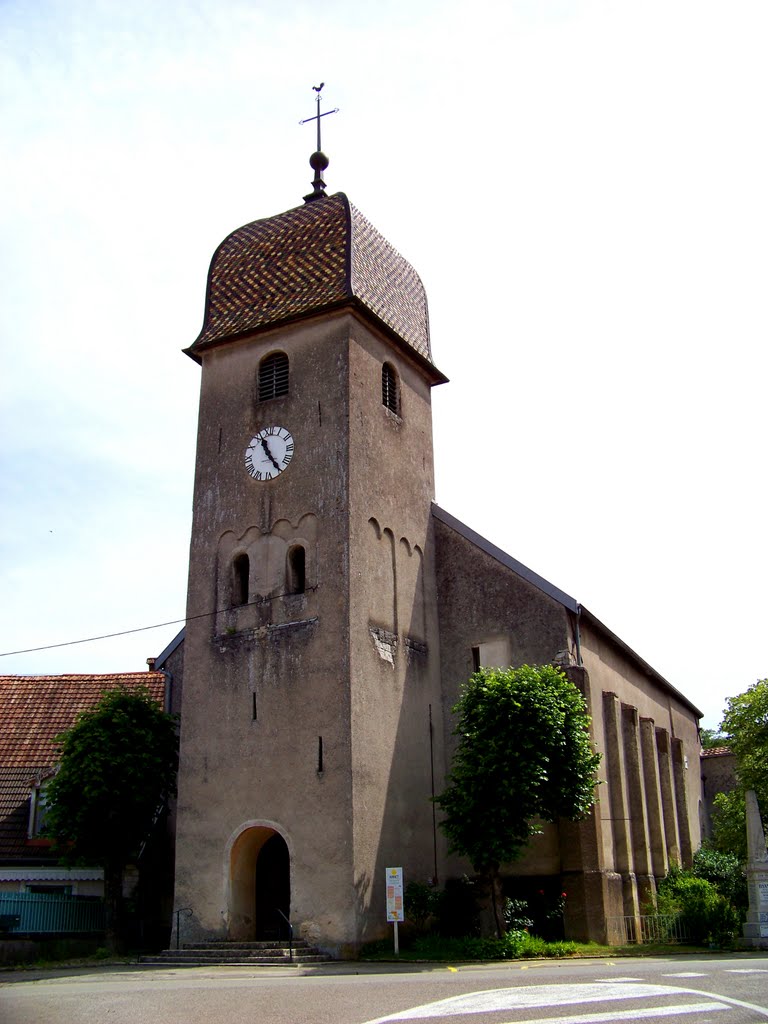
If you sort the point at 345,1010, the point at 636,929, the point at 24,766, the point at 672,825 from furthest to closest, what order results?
the point at 672,825 → the point at 24,766 → the point at 636,929 → the point at 345,1010

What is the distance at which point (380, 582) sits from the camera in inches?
931

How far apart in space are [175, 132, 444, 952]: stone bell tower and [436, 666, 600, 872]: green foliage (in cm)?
219

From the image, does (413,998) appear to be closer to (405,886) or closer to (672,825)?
(405,886)

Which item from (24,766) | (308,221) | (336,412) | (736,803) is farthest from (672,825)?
(308,221)

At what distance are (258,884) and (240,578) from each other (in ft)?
23.3

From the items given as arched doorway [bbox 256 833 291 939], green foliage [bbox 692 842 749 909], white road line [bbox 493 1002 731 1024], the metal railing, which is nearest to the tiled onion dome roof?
arched doorway [bbox 256 833 291 939]

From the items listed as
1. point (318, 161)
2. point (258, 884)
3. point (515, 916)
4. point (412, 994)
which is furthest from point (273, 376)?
point (412, 994)

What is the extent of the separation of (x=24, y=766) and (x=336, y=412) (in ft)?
40.5

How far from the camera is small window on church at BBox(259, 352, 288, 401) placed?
83.6ft

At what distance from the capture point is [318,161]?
96.1 feet

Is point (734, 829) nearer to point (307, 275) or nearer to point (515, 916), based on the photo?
point (515, 916)

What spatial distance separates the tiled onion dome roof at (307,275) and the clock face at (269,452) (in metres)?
2.97

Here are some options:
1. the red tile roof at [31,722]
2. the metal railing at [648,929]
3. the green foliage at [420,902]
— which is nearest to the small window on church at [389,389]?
the red tile roof at [31,722]

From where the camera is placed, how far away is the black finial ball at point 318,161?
2922 centimetres
